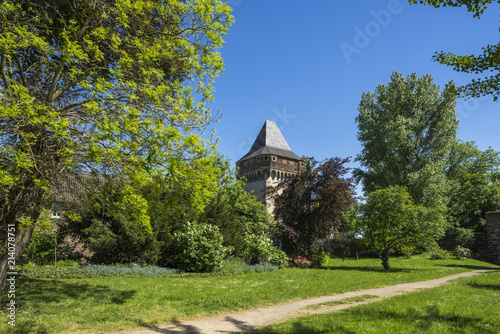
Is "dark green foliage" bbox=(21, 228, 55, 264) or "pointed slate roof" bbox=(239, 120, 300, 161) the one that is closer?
"dark green foliage" bbox=(21, 228, 55, 264)

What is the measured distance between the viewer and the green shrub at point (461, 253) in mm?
26969

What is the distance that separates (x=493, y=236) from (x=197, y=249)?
2529cm

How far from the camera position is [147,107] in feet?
23.6

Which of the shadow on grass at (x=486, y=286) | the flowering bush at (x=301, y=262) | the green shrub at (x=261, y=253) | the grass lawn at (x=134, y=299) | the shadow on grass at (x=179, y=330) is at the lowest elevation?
the shadow on grass at (x=179, y=330)

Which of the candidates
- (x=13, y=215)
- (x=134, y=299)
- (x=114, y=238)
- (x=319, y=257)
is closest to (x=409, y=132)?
(x=319, y=257)

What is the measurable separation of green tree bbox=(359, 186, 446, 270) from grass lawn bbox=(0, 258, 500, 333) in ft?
20.3

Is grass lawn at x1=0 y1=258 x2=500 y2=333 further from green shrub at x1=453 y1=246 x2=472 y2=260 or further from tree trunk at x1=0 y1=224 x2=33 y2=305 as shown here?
green shrub at x1=453 y1=246 x2=472 y2=260

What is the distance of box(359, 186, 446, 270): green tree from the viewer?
1689 centimetres

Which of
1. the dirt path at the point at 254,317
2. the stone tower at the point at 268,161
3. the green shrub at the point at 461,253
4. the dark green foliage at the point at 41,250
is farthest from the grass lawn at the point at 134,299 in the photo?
the stone tower at the point at 268,161

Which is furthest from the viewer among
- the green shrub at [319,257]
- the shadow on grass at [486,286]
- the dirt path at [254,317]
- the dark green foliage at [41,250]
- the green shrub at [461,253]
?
the green shrub at [461,253]

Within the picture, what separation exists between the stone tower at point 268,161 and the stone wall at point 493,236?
88.9 feet

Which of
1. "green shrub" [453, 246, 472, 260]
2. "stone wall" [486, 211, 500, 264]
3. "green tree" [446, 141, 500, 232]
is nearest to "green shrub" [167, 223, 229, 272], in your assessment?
"green shrub" [453, 246, 472, 260]

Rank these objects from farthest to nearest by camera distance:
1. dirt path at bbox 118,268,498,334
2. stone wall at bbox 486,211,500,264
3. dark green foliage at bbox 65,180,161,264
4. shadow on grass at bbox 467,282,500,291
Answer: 1. stone wall at bbox 486,211,500,264
2. dark green foliage at bbox 65,180,161,264
3. shadow on grass at bbox 467,282,500,291
4. dirt path at bbox 118,268,498,334

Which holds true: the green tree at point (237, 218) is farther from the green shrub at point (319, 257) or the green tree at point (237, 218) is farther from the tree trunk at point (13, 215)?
the tree trunk at point (13, 215)
